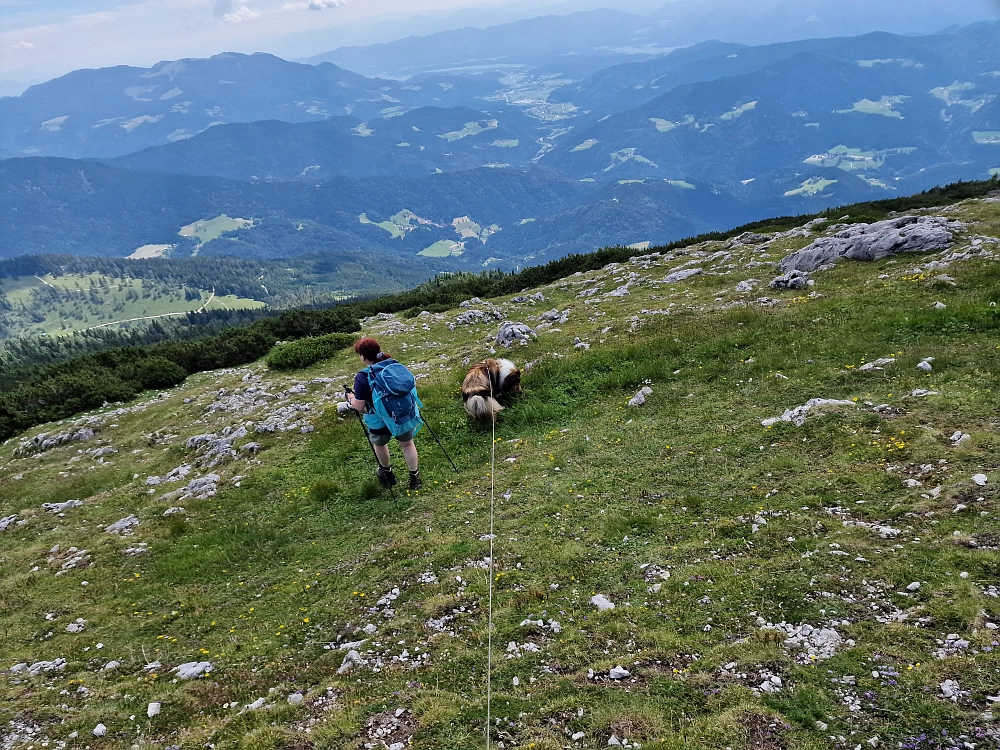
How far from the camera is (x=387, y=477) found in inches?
554

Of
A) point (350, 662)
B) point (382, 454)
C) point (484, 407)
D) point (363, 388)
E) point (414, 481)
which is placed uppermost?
point (363, 388)

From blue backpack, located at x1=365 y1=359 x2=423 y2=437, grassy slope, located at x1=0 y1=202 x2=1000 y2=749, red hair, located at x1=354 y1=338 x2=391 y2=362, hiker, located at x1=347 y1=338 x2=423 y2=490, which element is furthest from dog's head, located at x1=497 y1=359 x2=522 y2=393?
red hair, located at x1=354 y1=338 x2=391 y2=362

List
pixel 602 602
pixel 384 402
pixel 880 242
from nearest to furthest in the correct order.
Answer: pixel 602 602
pixel 384 402
pixel 880 242

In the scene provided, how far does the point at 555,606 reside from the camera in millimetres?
8039

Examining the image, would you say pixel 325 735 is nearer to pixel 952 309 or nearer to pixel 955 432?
pixel 955 432

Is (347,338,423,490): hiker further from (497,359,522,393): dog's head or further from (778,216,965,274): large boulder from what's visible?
(778,216,965,274): large boulder

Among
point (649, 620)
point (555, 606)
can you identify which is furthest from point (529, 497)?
point (649, 620)

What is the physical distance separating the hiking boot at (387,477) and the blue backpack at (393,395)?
1.39 meters

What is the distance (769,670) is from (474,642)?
3.91 metres

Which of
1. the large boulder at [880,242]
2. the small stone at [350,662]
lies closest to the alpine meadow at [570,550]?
the small stone at [350,662]

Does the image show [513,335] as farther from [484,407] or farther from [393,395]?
[393,395]

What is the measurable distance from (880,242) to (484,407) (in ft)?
71.9

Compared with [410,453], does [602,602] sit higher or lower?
lower

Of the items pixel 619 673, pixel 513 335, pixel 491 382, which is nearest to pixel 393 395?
pixel 491 382
